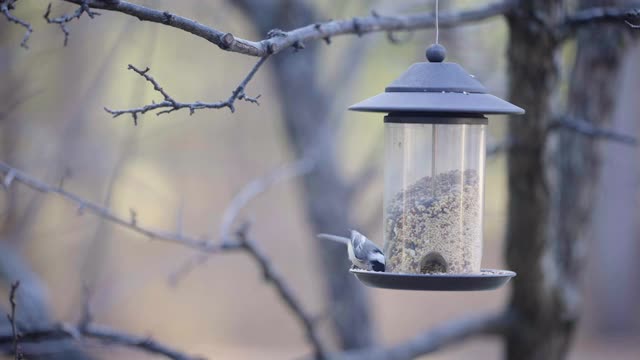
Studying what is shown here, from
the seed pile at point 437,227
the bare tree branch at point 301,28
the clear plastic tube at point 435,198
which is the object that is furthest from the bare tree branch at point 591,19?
the seed pile at point 437,227

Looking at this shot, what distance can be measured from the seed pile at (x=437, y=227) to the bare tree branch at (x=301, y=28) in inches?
23.3

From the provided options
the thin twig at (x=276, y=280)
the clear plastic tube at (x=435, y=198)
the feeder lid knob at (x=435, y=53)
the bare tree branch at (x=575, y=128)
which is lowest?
the thin twig at (x=276, y=280)

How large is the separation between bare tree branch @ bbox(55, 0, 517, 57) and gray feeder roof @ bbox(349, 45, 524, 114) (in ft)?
0.95

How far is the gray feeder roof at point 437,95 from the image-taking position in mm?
3098

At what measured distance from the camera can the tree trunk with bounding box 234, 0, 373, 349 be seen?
6.95m

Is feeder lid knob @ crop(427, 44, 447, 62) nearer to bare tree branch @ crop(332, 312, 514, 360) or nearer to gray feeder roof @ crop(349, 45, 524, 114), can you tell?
gray feeder roof @ crop(349, 45, 524, 114)

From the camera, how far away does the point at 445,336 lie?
5.51 meters

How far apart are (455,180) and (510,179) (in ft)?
4.18

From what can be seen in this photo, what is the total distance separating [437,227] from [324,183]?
11.7 ft

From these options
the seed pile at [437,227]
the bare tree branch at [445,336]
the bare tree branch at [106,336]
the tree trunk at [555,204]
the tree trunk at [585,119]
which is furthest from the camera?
the bare tree branch at [445,336]

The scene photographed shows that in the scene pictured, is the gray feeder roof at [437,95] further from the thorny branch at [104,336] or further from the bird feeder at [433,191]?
the thorny branch at [104,336]

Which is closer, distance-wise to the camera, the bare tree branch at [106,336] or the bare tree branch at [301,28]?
the bare tree branch at [301,28]

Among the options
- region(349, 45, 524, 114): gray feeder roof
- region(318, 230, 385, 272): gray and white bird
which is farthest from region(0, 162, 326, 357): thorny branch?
region(349, 45, 524, 114): gray feeder roof

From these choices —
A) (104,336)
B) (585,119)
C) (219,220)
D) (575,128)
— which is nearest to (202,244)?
(104,336)
